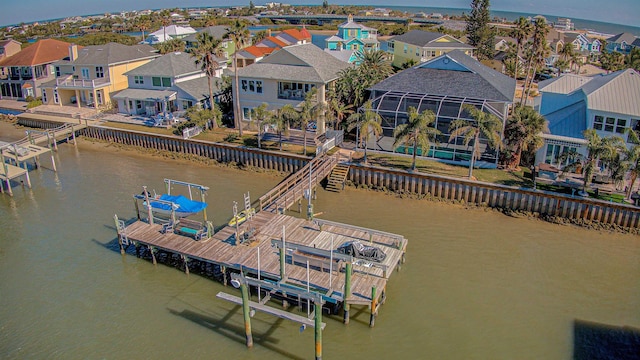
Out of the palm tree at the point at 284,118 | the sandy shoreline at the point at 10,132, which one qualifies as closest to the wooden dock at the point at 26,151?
the sandy shoreline at the point at 10,132

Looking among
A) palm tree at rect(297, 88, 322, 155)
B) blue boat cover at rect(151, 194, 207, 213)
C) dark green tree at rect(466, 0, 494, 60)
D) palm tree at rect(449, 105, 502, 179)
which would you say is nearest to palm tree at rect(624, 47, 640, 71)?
dark green tree at rect(466, 0, 494, 60)

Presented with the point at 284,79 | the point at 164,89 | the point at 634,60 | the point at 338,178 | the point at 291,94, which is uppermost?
the point at 634,60

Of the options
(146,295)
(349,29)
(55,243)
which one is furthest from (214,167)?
(349,29)

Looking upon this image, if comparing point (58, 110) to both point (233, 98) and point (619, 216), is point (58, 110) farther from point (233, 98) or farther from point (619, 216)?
point (619, 216)

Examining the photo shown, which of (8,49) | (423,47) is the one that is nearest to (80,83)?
(8,49)

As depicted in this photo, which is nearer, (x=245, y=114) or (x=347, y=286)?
(x=347, y=286)

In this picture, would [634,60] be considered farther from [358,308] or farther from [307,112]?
[358,308]

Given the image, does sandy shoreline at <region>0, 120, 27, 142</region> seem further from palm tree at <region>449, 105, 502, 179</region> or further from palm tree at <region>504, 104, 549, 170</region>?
palm tree at <region>504, 104, 549, 170</region>

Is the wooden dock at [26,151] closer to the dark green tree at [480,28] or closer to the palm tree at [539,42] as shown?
the palm tree at [539,42]
